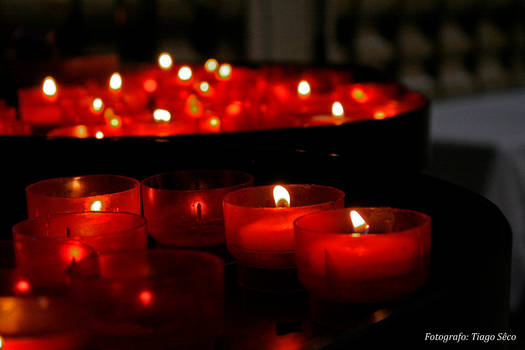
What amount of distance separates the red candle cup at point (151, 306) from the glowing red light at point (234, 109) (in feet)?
1.79

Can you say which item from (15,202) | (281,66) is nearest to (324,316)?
(15,202)

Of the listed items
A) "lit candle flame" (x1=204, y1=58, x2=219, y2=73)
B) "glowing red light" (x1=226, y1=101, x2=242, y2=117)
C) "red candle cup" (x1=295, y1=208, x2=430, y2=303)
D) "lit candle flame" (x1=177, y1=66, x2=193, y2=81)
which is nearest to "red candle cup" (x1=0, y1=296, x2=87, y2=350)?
"red candle cup" (x1=295, y1=208, x2=430, y2=303)

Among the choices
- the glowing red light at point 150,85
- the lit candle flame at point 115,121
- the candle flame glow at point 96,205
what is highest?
the glowing red light at point 150,85

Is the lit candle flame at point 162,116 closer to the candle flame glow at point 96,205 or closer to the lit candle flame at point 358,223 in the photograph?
the candle flame glow at point 96,205

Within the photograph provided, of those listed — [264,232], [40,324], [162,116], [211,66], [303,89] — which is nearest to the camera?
[40,324]

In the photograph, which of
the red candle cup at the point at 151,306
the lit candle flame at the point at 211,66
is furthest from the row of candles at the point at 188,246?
the lit candle flame at the point at 211,66

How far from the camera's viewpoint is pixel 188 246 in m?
0.58

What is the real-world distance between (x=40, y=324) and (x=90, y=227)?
0.13 meters

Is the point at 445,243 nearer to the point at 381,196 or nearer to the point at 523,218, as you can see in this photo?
the point at 381,196

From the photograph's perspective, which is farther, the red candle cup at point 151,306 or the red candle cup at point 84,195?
the red candle cup at point 84,195

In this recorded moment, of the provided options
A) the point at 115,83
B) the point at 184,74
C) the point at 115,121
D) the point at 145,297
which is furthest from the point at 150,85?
the point at 145,297

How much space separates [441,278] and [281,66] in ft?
3.55

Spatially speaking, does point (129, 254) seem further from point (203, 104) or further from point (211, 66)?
point (211, 66)

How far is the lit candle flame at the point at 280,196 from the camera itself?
548 mm
